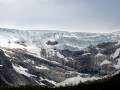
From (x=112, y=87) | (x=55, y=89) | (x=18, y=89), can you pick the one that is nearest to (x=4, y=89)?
(x=18, y=89)

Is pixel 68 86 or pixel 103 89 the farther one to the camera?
pixel 68 86

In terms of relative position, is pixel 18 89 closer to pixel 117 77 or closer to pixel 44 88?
pixel 44 88

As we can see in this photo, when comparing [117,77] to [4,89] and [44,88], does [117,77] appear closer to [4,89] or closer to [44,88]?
[44,88]

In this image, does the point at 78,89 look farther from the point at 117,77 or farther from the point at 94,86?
the point at 117,77

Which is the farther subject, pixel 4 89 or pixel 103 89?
pixel 4 89

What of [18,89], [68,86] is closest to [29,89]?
[18,89]

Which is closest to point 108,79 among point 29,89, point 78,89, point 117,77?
point 117,77

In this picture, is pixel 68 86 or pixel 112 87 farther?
pixel 68 86
